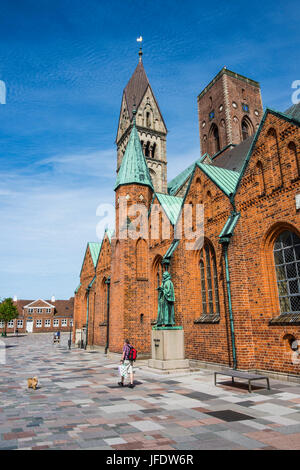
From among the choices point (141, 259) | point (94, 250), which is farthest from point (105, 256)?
point (141, 259)

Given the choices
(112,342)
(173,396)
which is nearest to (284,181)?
(173,396)

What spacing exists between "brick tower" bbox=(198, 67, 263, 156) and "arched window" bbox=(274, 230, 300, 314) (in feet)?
94.0

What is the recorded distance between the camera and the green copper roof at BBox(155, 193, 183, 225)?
1922 cm

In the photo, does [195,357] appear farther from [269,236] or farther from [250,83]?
[250,83]

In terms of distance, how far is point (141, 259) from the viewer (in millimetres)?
20688

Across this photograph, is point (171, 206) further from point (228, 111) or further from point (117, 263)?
point (228, 111)

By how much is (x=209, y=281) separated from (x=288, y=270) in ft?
13.9

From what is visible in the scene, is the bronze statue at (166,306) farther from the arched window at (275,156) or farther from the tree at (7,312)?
the tree at (7,312)

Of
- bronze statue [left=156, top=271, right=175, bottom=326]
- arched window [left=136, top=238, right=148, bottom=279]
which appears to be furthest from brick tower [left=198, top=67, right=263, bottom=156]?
bronze statue [left=156, top=271, right=175, bottom=326]

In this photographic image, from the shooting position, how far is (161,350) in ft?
43.0

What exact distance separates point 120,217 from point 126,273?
13.1ft

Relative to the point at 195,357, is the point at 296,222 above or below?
above

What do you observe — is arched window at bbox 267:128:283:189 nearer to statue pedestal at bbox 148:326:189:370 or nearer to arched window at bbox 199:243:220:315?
arched window at bbox 199:243:220:315
